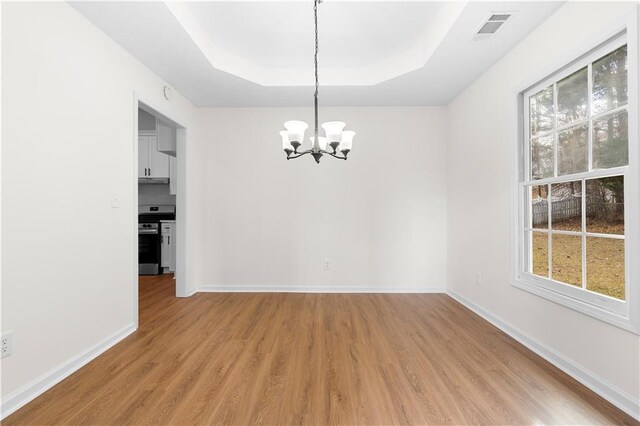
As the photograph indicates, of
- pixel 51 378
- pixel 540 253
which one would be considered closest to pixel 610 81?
pixel 540 253

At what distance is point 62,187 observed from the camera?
1897mm

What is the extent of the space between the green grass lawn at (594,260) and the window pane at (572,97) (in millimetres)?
772

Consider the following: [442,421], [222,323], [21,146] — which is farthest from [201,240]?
[442,421]

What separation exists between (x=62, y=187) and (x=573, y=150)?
3.55 metres

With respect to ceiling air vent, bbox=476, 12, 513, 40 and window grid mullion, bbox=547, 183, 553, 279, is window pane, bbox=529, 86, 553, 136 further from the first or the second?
ceiling air vent, bbox=476, 12, 513, 40

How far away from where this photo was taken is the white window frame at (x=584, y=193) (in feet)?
5.03

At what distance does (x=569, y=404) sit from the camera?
1622mm

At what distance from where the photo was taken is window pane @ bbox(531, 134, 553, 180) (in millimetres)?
2256

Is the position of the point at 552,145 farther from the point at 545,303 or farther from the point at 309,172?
the point at 309,172

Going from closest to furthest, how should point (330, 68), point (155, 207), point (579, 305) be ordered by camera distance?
1. point (579, 305)
2. point (330, 68)
3. point (155, 207)

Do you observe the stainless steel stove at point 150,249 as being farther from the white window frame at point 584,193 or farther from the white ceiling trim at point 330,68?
the white window frame at point 584,193

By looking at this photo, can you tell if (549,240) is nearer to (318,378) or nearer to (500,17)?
(500,17)

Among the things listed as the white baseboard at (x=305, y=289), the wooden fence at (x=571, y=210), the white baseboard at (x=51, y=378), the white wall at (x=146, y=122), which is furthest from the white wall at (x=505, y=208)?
the white wall at (x=146, y=122)

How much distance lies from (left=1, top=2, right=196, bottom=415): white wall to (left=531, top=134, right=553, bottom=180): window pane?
11.6 ft
